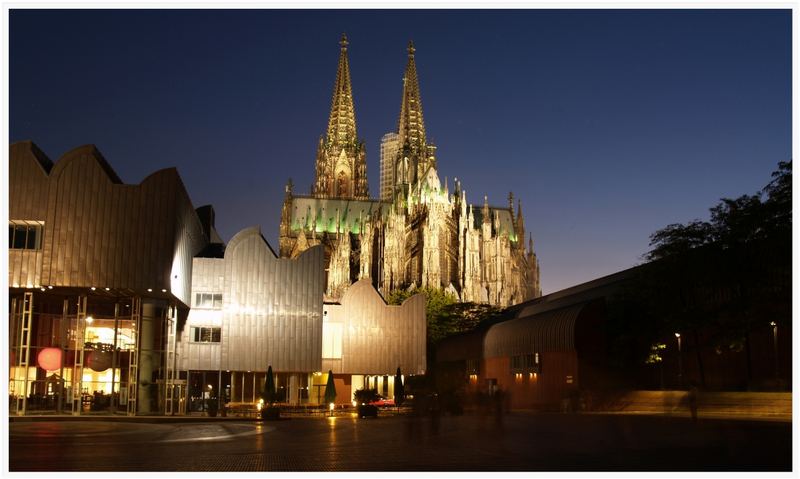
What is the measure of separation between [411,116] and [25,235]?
120056mm

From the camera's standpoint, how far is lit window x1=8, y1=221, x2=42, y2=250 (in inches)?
1435

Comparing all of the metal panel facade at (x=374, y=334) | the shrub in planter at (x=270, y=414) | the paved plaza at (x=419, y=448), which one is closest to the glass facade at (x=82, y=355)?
the shrub in planter at (x=270, y=414)

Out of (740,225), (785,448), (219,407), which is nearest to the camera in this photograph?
(785,448)

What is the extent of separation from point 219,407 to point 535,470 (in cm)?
3105

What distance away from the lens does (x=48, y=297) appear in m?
41.8

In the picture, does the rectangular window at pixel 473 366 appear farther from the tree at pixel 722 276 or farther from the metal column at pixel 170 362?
the metal column at pixel 170 362

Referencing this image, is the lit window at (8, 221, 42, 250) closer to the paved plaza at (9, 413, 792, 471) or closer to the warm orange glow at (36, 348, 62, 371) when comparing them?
the warm orange glow at (36, 348, 62, 371)

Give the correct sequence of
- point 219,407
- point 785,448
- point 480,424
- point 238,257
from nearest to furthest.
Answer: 1. point 785,448
2. point 480,424
3. point 219,407
4. point 238,257

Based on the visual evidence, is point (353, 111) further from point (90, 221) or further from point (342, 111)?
point (90, 221)

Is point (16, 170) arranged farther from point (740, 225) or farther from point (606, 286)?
point (606, 286)

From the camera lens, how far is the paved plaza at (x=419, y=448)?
16.0m

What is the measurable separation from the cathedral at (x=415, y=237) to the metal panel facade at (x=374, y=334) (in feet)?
142

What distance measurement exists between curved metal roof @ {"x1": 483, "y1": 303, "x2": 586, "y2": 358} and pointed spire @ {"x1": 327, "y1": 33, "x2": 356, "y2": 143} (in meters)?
98.5

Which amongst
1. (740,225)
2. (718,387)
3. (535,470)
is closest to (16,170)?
(535,470)
